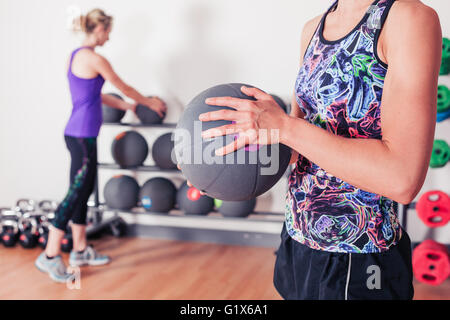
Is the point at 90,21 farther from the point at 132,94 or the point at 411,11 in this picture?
the point at 411,11

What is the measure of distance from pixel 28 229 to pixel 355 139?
2.90 m

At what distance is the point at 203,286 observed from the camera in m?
2.31

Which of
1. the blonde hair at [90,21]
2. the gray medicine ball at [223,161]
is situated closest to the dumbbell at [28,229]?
the blonde hair at [90,21]

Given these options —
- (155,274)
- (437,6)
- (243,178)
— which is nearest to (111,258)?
(155,274)

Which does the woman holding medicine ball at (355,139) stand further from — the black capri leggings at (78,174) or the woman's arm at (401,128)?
the black capri leggings at (78,174)

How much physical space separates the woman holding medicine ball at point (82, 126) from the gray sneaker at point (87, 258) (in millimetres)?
156

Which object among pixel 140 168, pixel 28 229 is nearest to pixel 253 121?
pixel 140 168

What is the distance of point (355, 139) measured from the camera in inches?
27.5

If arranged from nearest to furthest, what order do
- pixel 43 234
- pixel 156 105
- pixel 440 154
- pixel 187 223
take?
pixel 440 154 → pixel 156 105 → pixel 43 234 → pixel 187 223

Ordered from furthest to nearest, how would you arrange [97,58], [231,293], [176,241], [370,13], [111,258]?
[176,241]
[111,258]
[97,58]
[231,293]
[370,13]

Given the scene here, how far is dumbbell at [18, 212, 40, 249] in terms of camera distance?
2938 millimetres
